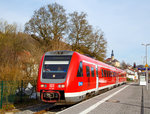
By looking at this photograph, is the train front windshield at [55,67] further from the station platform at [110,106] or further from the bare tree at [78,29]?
the bare tree at [78,29]

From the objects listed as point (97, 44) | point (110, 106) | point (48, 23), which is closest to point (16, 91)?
point (110, 106)

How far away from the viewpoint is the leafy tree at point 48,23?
34.3 meters

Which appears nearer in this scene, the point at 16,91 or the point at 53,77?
the point at 53,77

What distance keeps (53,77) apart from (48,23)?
2552cm

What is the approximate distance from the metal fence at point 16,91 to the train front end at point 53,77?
2.11m

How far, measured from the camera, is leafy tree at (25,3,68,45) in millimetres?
34344

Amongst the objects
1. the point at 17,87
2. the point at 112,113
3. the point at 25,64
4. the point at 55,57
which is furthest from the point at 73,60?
the point at 25,64

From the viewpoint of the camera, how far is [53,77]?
1061 cm

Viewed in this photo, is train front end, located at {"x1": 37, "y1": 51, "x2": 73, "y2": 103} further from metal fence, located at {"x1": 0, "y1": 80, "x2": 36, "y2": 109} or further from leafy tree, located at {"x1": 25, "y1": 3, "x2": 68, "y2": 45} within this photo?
leafy tree, located at {"x1": 25, "y1": 3, "x2": 68, "y2": 45}

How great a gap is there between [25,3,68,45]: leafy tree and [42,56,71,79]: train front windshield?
22.6m

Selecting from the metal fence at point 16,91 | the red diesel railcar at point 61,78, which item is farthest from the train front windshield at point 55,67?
the metal fence at point 16,91

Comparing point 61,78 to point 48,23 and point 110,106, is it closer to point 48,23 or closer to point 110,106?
point 110,106

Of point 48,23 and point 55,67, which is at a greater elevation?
point 48,23

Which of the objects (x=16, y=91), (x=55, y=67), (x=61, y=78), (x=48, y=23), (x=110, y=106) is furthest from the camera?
(x=48, y=23)
